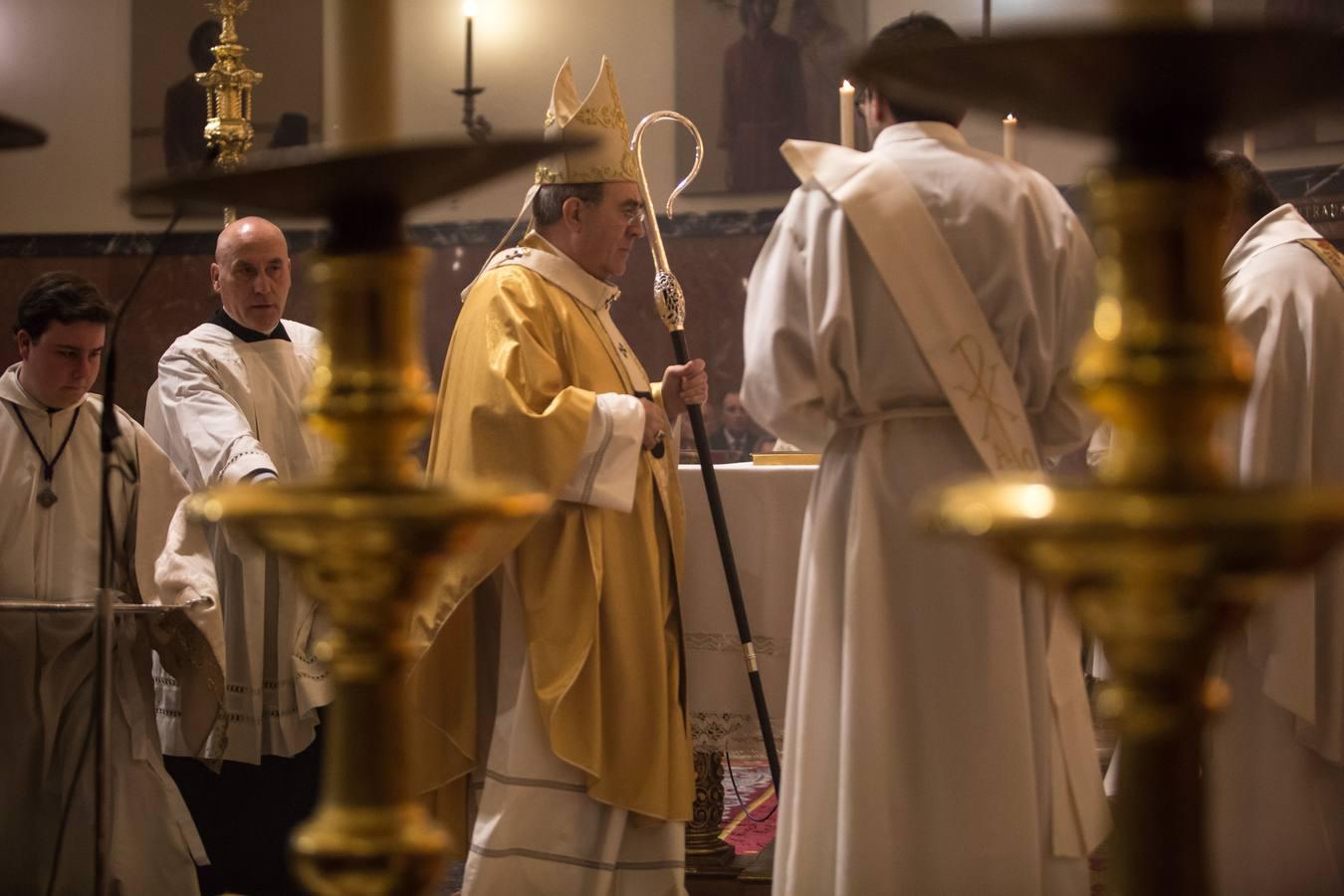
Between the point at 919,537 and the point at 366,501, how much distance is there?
2481mm

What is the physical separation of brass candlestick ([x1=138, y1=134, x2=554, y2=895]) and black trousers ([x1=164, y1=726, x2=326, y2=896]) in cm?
444

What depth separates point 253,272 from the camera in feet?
17.6

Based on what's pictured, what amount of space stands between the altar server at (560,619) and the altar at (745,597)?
0.24m

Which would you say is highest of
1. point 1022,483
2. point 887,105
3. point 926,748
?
point 887,105

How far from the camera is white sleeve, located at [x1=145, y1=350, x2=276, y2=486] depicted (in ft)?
16.1

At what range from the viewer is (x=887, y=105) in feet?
11.4

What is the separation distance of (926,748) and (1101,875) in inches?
86.9

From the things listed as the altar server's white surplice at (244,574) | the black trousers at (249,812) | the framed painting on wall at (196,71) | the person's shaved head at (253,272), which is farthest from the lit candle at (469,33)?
the black trousers at (249,812)

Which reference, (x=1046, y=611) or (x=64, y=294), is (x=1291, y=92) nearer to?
(x=1046, y=611)

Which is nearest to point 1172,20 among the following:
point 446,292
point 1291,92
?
point 1291,92

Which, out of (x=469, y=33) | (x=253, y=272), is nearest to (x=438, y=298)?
(x=469, y=33)

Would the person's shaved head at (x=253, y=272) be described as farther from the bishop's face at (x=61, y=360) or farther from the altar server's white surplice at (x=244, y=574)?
the bishop's face at (x=61, y=360)

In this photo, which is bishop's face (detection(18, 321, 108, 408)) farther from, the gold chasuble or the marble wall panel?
the marble wall panel

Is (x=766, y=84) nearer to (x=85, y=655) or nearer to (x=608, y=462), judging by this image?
(x=608, y=462)
